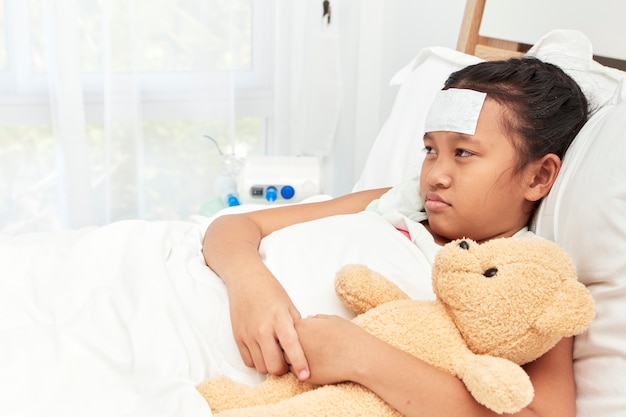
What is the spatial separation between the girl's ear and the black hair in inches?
0.5

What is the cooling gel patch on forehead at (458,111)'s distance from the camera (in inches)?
40.8

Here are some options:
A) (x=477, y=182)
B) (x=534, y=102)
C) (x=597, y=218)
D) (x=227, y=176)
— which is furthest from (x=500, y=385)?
(x=227, y=176)

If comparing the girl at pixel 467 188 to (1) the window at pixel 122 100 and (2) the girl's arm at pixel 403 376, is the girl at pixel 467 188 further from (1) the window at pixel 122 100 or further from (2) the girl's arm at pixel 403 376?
(1) the window at pixel 122 100

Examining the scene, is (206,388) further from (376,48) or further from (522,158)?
(376,48)

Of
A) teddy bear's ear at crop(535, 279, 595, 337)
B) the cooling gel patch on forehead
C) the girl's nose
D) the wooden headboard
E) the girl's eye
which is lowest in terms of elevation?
teddy bear's ear at crop(535, 279, 595, 337)

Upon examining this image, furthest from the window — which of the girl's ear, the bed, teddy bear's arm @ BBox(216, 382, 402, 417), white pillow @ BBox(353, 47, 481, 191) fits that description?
teddy bear's arm @ BBox(216, 382, 402, 417)

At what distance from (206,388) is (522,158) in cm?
57

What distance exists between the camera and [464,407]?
751mm

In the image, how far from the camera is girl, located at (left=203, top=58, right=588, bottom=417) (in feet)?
2.87

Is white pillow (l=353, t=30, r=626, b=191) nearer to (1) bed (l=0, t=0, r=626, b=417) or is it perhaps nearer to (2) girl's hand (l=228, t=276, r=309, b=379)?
(1) bed (l=0, t=0, r=626, b=417)

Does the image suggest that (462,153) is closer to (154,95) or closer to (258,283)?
(258,283)

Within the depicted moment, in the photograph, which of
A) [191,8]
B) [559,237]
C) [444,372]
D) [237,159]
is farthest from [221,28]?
[444,372]

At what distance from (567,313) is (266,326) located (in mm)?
358

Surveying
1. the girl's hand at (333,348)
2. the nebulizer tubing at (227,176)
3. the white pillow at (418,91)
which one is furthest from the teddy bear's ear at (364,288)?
the nebulizer tubing at (227,176)
